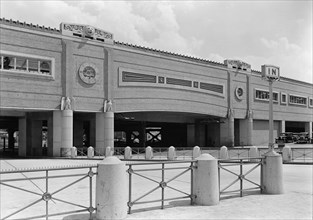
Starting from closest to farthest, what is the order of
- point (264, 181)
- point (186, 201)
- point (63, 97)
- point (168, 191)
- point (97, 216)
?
point (97, 216) < point (186, 201) < point (264, 181) < point (168, 191) < point (63, 97)

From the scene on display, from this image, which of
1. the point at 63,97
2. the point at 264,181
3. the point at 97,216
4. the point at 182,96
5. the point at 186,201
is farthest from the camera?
the point at 182,96

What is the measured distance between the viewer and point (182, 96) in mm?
45375

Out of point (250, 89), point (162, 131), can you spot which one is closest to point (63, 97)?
point (250, 89)

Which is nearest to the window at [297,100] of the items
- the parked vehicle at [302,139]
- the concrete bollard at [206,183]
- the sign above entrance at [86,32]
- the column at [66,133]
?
the parked vehicle at [302,139]

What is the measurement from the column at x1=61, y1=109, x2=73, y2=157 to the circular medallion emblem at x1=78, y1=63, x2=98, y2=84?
12.1 feet

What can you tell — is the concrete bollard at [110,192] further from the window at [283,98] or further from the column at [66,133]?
the window at [283,98]

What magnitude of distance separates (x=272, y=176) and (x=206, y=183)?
8.95 feet

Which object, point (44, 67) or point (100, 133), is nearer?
point (44, 67)

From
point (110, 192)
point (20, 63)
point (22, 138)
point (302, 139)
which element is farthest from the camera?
point (302, 139)

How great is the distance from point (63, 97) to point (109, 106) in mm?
5126

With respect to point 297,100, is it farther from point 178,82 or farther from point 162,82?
point 162,82

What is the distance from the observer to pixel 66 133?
34594mm

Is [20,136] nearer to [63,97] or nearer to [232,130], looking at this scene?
[63,97]

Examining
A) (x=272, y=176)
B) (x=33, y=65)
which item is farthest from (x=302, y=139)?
(x=272, y=176)
